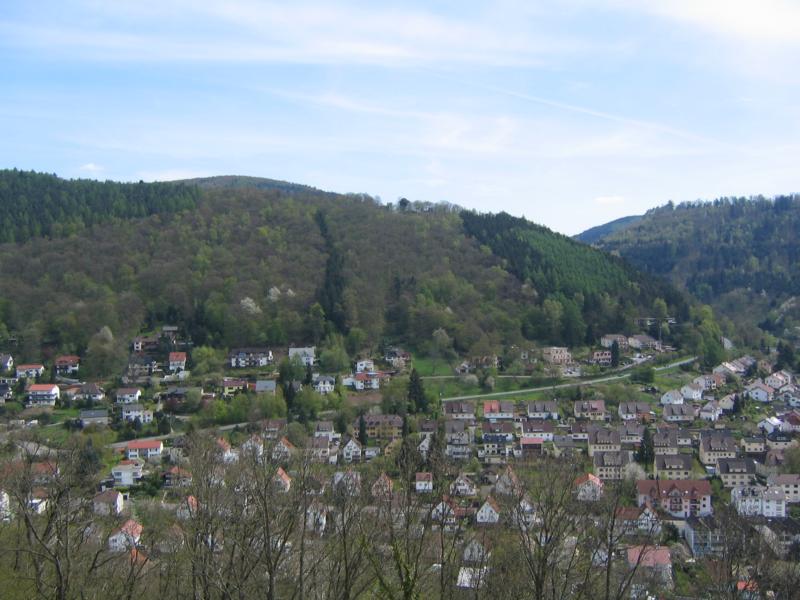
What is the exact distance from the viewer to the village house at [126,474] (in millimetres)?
22422

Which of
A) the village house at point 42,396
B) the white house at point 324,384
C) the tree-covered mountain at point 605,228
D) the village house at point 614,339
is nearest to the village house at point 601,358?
the village house at point 614,339

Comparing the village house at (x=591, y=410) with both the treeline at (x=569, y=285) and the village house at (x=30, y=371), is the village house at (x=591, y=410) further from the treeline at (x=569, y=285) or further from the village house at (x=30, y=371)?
the village house at (x=30, y=371)

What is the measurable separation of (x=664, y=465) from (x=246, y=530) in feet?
59.3

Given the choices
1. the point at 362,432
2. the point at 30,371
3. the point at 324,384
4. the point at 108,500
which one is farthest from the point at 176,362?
the point at 108,500

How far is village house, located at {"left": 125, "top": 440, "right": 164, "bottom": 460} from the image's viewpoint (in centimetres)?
2453

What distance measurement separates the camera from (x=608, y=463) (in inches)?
902

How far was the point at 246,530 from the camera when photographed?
28.0ft

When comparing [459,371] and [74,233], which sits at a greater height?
[74,233]

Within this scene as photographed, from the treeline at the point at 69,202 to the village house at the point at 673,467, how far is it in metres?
38.2

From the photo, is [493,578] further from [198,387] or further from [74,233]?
[74,233]

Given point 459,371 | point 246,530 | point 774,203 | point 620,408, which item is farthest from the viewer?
point 774,203

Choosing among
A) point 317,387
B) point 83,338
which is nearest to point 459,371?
point 317,387

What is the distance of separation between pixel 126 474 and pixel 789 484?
786 inches

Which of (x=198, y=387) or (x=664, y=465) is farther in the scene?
(x=198, y=387)
